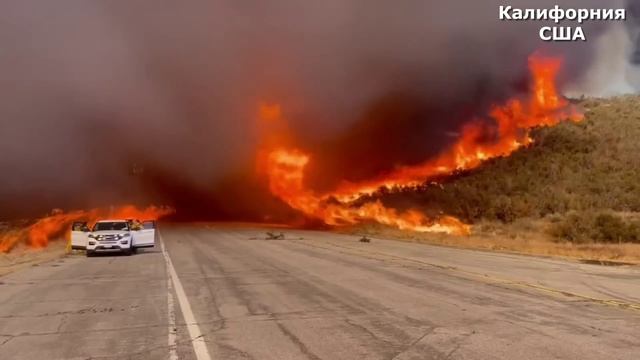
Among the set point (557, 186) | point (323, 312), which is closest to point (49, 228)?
point (323, 312)

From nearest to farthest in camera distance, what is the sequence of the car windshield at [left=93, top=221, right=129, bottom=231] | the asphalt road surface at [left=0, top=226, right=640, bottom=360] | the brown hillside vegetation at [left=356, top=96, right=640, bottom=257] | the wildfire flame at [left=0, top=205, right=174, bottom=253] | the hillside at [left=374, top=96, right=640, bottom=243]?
the asphalt road surface at [left=0, top=226, right=640, bottom=360] → the car windshield at [left=93, top=221, right=129, bottom=231] → the wildfire flame at [left=0, top=205, right=174, bottom=253] → the brown hillside vegetation at [left=356, top=96, right=640, bottom=257] → the hillside at [left=374, top=96, right=640, bottom=243]

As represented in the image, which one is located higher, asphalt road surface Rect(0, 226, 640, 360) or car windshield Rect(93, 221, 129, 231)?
car windshield Rect(93, 221, 129, 231)

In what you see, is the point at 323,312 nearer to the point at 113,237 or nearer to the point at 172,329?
the point at 172,329

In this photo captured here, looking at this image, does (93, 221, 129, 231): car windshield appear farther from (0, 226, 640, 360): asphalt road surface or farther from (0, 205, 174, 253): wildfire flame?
(0, 205, 174, 253): wildfire flame

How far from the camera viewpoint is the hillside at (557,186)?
189 feet

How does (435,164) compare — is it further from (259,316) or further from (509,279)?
(259,316)

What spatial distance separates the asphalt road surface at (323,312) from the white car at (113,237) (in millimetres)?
6674

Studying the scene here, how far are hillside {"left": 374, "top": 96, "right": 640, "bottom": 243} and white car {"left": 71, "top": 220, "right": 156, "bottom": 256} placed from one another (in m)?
27.2

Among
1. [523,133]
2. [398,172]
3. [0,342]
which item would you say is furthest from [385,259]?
[523,133]

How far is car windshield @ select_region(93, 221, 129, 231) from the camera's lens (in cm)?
2788

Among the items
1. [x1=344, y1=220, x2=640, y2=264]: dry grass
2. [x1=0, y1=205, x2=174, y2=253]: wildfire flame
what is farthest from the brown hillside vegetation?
[x1=0, y1=205, x2=174, y2=253]: wildfire flame

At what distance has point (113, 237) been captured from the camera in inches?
1069

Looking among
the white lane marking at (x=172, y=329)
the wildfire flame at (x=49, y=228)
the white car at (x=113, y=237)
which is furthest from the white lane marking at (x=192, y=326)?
the wildfire flame at (x=49, y=228)

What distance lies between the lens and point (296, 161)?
5841cm
